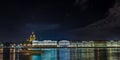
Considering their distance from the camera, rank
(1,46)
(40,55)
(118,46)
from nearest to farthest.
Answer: (118,46)
(1,46)
(40,55)

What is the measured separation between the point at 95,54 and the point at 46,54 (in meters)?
1.25

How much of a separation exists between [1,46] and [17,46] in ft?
0.85

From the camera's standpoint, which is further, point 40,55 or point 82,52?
point 40,55

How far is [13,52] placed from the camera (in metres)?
4.09

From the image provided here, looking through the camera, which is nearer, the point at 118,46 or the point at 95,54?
the point at 118,46

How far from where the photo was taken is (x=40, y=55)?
492cm

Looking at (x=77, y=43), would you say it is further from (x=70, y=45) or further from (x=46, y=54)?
(x=46, y=54)

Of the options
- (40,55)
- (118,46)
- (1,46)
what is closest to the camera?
(118,46)

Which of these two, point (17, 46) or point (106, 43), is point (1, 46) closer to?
point (17, 46)

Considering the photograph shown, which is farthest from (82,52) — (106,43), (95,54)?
(106,43)

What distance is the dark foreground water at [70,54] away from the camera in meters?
3.97

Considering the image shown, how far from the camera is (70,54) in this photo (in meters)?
4.50

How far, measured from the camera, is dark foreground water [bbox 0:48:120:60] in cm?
397

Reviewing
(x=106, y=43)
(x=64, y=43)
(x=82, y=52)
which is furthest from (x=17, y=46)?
(x=106, y=43)
